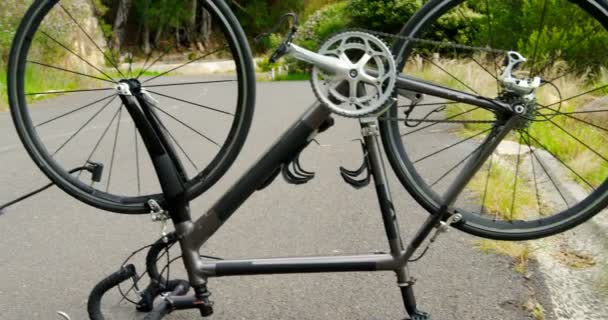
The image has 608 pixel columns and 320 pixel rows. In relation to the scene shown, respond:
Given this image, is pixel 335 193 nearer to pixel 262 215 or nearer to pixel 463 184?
pixel 262 215

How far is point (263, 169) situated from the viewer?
2.62 metres

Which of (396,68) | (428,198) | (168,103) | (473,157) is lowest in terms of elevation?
(168,103)

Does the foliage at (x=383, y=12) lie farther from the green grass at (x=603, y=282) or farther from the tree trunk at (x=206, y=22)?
the green grass at (x=603, y=282)

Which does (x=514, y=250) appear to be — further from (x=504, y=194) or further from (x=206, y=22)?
(x=206, y=22)

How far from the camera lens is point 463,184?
260 centimetres

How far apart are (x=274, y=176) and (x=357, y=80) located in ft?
1.71

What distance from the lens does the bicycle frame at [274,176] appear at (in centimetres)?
253

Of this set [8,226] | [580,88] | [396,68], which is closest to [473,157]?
[396,68]

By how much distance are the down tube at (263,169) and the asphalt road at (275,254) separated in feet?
2.00

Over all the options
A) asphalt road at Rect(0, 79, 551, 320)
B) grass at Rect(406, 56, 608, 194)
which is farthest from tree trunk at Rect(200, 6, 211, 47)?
asphalt road at Rect(0, 79, 551, 320)

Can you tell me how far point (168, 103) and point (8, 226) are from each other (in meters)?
7.80

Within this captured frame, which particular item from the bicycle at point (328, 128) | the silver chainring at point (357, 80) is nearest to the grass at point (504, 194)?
the bicycle at point (328, 128)

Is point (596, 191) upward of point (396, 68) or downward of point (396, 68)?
downward

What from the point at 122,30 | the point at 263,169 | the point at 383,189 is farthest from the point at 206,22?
the point at 383,189
